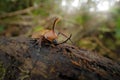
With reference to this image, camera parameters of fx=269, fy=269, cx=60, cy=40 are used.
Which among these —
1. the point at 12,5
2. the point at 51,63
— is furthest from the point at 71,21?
the point at 51,63

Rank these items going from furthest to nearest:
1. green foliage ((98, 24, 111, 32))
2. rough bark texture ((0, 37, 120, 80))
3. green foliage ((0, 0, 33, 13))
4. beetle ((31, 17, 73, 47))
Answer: green foliage ((98, 24, 111, 32)) < green foliage ((0, 0, 33, 13)) < beetle ((31, 17, 73, 47)) < rough bark texture ((0, 37, 120, 80))

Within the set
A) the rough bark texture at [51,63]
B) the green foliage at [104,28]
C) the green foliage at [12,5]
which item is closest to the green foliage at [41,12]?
the green foliage at [12,5]

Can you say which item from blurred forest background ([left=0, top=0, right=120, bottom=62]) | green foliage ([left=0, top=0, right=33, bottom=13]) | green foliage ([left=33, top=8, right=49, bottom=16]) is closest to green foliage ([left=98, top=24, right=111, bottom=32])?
blurred forest background ([left=0, top=0, right=120, bottom=62])

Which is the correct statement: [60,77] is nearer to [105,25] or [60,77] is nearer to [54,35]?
[54,35]

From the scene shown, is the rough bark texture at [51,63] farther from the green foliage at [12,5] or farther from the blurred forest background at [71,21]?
the green foliage at [12,5]

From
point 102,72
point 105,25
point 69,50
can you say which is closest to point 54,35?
point 69,50

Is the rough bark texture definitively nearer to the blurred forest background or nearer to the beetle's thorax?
the beetle's thorax
